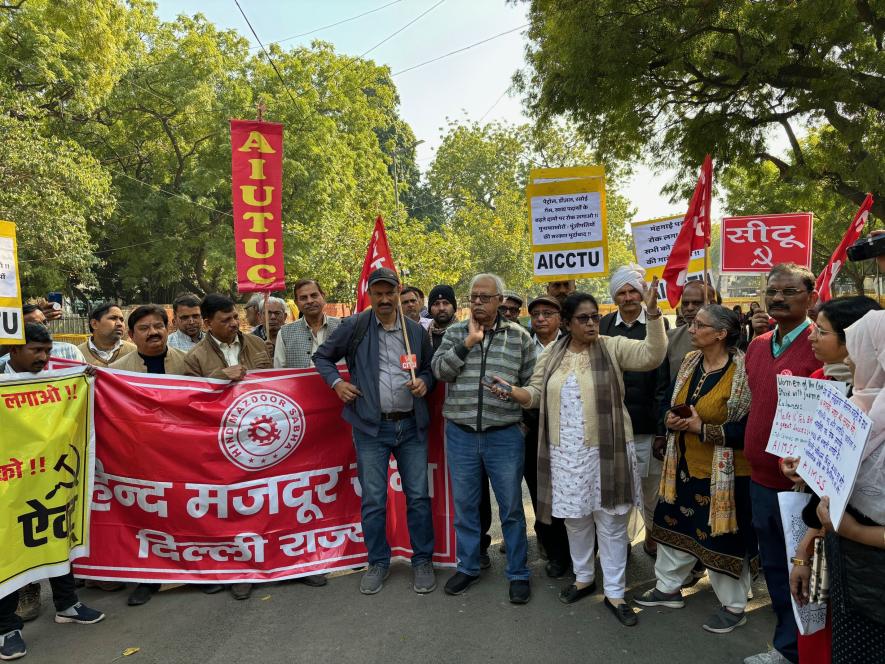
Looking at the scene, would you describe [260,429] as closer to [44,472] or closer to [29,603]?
[44,472]

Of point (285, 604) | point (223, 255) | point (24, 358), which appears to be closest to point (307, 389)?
point (285, 604)

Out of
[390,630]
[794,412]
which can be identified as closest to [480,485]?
[390,630]

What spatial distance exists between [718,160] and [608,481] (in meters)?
8.64

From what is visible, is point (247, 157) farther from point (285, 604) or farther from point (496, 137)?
point (496, 137)

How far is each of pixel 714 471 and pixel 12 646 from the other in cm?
400

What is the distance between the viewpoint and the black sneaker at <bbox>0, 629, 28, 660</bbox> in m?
3.42

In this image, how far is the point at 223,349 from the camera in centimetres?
475

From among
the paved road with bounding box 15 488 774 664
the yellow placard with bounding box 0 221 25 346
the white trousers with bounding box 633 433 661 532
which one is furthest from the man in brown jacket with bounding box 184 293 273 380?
the white trousers with bounding box 633 433 661 532

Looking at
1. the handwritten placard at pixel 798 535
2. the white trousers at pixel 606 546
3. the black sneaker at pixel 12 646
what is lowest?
the black sneaker at pixel 12 646

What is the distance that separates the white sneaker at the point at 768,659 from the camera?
310cm

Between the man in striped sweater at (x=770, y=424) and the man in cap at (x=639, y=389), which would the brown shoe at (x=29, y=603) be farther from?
the man in striped sweater at (x=770, y=424)

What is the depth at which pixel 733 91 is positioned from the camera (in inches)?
369

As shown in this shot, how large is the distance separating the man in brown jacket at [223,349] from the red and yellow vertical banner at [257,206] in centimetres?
31

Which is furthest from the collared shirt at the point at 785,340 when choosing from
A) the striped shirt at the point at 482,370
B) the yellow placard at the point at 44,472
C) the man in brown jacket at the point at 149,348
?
the yellow placard at the point at 44,472
